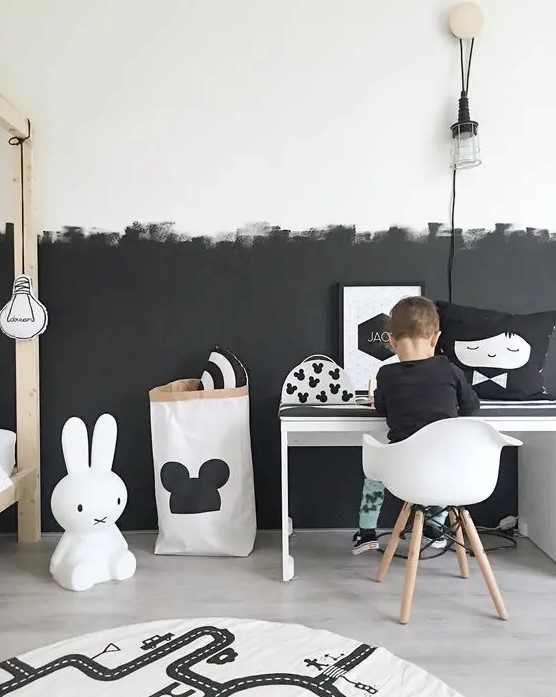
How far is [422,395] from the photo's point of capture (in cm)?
237

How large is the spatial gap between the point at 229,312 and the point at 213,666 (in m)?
1.63

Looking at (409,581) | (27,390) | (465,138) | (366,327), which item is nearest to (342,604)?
(409,581)

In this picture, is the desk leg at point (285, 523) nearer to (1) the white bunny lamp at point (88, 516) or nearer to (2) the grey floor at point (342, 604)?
(2) the grey floor at point (342, 604)

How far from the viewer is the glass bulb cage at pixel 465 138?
A: 3002 millimetres

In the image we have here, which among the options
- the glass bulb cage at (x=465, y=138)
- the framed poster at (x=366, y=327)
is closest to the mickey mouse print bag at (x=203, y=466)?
the framed poster at (x=366, y=327)

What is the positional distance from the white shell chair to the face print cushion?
68 centimetres

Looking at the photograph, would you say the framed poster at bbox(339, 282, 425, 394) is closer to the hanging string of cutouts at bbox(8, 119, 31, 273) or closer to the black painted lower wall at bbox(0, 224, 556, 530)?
the black painted lower wall at bbox(0, 224, 556, 530)

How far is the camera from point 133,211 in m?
3.12

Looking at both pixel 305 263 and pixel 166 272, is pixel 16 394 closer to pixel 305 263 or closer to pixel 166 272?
pixel 166 272

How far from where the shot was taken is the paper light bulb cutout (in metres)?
2.93

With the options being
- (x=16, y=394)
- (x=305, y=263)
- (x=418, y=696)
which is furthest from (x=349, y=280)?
(x=418, y=696)

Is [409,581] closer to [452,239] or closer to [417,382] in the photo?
[417,382]

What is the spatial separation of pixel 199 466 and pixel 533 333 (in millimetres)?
1417

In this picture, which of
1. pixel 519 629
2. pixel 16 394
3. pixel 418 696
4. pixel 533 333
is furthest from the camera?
pixel 16 394
